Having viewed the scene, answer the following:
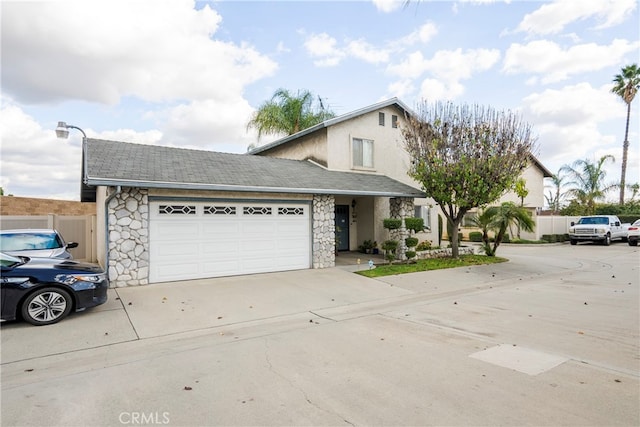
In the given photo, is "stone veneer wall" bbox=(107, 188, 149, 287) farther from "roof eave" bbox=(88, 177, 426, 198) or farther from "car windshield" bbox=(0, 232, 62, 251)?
"car windshield" bbox=(0, 232, 62, 251)

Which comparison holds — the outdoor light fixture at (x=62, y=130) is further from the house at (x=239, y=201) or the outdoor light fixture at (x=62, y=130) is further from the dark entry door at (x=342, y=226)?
→ the dark entry door at (x=342, y=226)

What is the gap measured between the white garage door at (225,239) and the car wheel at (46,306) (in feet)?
10.5

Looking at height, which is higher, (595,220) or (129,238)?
(595,220)

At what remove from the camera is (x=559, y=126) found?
2202cm

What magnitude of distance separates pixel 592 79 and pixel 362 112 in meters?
8.46

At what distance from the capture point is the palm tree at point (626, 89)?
2792cm

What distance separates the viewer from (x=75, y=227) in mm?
14031

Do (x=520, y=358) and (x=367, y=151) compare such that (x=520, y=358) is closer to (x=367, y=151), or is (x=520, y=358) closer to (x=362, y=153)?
(x=362, y=153)

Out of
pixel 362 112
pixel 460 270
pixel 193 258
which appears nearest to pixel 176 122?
pixel 362 112

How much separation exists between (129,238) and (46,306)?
3.14 m

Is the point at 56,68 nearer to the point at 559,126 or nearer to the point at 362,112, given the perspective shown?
the point at 362,112

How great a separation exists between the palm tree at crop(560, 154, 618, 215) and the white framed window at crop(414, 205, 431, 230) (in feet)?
65.7

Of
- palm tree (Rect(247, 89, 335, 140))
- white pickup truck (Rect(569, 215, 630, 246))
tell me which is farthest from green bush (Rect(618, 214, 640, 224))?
palm tree (Rect(247, 89, 335, 140))

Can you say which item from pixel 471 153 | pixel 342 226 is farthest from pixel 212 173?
pixel 471 153
